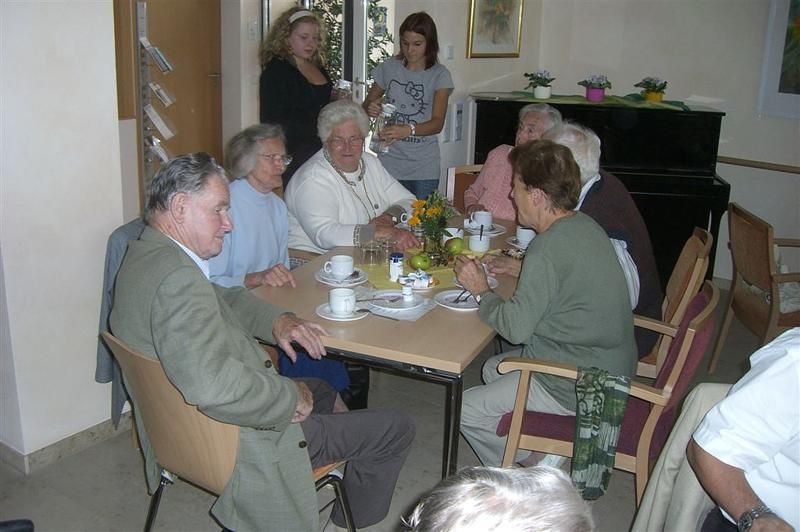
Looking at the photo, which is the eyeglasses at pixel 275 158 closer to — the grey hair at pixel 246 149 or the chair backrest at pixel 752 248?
the grey hair at pixel 246 149

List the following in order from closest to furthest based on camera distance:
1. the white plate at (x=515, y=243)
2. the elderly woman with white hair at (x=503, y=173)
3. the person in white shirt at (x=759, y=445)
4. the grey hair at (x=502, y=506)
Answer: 1. the grey hair at (x=502, y=506)
2. the person in white shirt at (x=759, y=445)
3. the white plate at (x=515, y=243)
4. the elderly woman with white hair at (x=503, y=173)

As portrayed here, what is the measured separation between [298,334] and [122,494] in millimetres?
984

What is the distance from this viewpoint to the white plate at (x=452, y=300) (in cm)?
231

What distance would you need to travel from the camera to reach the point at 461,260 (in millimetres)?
2377

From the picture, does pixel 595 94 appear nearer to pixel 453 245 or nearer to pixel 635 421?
pixel 453 245

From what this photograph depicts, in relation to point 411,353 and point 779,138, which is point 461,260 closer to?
point 411,353

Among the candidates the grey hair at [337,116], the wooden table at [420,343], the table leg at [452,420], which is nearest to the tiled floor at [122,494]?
the table leg at [452,420]

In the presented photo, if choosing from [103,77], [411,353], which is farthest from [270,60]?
[411,353]

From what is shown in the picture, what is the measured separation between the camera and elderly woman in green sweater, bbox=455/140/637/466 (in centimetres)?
213

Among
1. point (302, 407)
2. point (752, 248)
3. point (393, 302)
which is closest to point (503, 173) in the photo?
point (752, 248)

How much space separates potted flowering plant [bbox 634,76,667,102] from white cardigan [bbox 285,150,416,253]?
8.73ft

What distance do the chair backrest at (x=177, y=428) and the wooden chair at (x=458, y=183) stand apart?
8.54 ft

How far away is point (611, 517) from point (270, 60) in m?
2.75

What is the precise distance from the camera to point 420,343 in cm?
205
